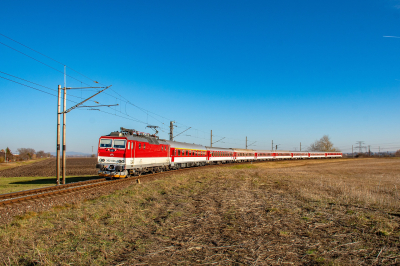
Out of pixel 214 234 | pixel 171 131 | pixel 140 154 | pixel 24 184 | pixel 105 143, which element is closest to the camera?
pixel 214 234

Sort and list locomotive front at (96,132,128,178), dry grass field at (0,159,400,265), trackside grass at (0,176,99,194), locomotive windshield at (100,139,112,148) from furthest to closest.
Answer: locomotive windshield at (100,139,112,148)
locomotive front at (96,132,128,178)
trackside grass at (0,176,99,194)
dry grass field at (0,159,400,265)

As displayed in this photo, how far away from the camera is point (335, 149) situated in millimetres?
141625

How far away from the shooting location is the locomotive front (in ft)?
69.8

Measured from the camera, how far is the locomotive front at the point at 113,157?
2127 centimetres

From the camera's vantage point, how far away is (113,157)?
70.3 feet

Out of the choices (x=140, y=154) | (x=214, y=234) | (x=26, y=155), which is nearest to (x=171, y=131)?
(x=140, y=154)

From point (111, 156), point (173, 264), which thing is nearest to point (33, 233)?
point (173, 264)

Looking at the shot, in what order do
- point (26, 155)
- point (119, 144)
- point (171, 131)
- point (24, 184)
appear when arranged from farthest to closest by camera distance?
point (26, 155)
point (171, 131)
point (24, 184)
point (119, 144)

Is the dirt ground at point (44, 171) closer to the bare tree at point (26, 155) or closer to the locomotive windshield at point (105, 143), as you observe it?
the locomotive windshield at point (105, 143)

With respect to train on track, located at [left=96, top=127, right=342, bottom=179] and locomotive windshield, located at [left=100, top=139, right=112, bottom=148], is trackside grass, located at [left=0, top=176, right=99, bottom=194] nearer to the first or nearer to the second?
train on track, located at [left=96, top=127, right=342, bottom=179]

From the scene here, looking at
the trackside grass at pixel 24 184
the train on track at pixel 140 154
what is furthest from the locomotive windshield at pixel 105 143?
the trackside grass at pixel 24 184

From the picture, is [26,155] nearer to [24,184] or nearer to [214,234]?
[24,184]

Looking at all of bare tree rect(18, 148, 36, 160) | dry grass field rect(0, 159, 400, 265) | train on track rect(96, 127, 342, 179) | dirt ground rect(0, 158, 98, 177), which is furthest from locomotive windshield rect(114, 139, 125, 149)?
bare tree rect(18, 148, 36, 160)

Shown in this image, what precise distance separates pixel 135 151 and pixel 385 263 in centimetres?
2019
